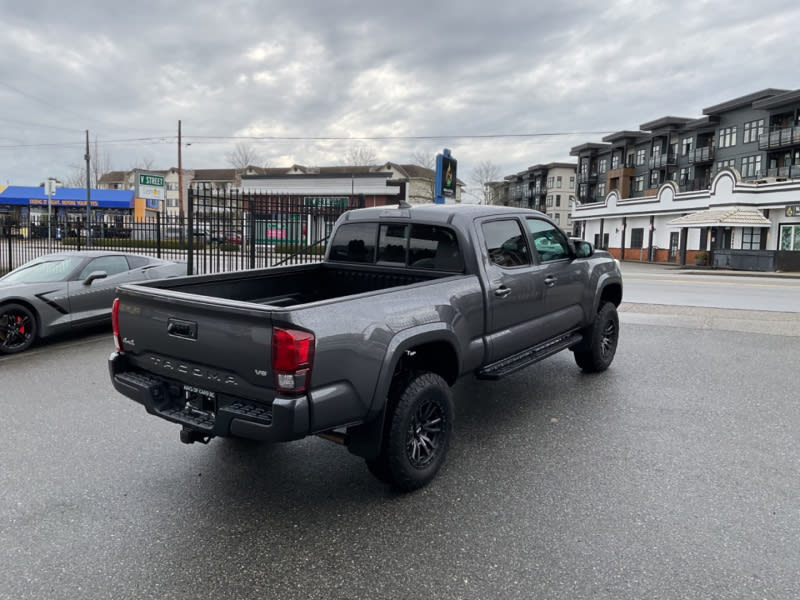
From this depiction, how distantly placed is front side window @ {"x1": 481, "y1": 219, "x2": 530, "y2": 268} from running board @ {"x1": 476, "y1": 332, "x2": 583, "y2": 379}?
819mm

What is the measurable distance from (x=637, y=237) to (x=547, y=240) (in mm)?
48521

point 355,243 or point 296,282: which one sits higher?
point 355,243

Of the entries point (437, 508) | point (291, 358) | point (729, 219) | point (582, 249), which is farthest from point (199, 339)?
point (729, 219)

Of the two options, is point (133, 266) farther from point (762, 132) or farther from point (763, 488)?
point (762, 132)

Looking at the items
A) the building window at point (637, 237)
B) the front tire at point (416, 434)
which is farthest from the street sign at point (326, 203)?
the building window at point (637, 237)

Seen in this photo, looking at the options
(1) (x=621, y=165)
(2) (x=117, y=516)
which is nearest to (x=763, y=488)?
(2) (x=117, y=516)

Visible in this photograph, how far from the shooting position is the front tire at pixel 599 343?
641 cm

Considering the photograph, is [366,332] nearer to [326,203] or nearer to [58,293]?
[58,293]

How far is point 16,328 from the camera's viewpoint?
7883 millimetres

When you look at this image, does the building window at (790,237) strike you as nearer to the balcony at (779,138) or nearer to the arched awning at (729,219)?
the arched awning at (729,219)

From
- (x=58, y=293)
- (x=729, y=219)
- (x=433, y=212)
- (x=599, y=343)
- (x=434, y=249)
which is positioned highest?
(x=729, y=219)

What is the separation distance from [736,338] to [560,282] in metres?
5.31

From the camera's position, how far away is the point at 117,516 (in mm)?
3385

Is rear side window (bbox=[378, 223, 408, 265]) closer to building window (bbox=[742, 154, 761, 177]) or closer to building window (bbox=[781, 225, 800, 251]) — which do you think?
building window (bbox=[781, 225, 800, 251])
